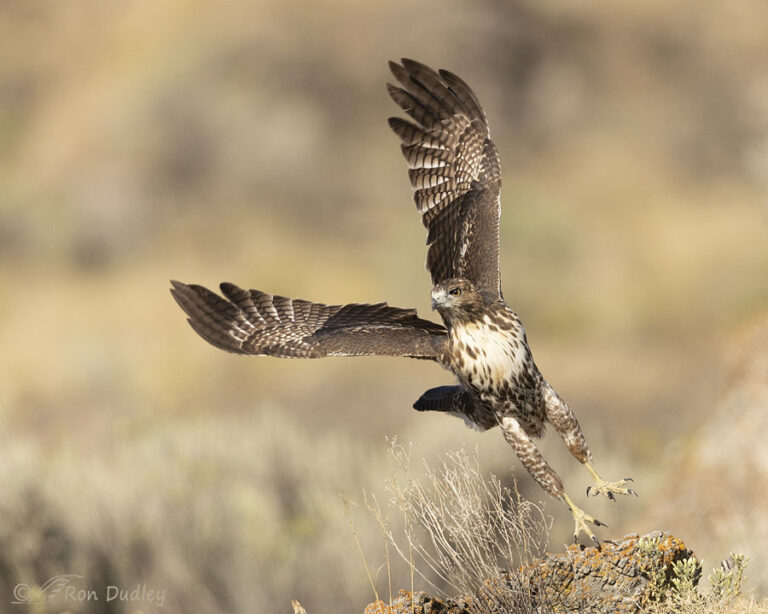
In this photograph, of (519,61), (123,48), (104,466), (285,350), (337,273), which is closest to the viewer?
(285,350)

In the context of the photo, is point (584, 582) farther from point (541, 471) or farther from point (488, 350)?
point (488, 350)

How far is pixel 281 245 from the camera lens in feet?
102

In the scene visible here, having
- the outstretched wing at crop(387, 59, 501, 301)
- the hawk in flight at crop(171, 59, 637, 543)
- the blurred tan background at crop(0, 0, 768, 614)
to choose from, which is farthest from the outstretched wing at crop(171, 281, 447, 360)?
the blurred tan background at crop(0, 0, 768, 614)

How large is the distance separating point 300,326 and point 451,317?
Answer: 1.20 meters

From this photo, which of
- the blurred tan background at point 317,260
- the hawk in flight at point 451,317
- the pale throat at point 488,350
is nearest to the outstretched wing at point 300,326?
the hawk in flight at point 451,317

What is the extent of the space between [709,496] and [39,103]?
1364 inches

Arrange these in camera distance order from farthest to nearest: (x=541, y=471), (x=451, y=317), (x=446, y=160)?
(x=446, y=160) → (x=451, y=317) → (x=541, y=471)

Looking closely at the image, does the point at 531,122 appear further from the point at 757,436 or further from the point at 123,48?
the point at 757,436

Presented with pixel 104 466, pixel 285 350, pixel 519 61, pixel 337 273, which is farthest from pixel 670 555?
pixel 519 61

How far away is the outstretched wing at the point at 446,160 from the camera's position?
660cm

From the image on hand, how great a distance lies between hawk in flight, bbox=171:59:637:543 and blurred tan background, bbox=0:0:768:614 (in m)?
2.42

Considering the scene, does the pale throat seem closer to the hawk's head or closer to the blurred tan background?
the hawk's head
